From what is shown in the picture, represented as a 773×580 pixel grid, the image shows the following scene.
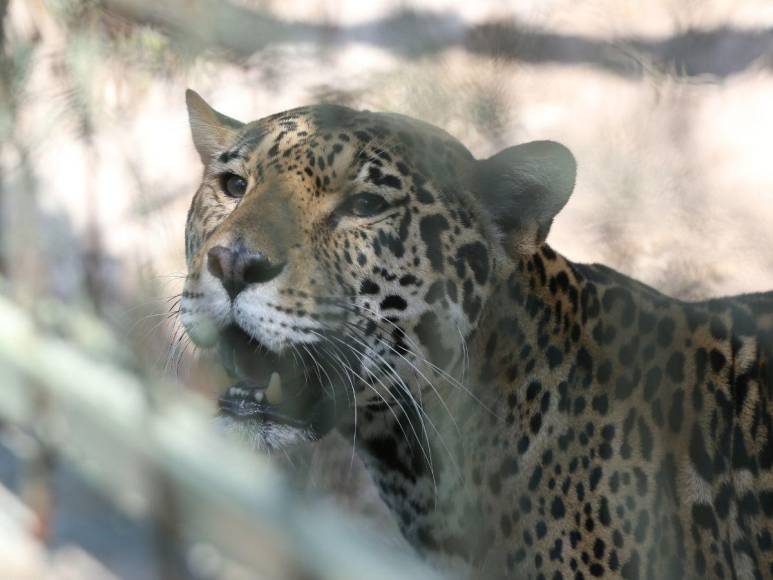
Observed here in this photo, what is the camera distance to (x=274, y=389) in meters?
2.98

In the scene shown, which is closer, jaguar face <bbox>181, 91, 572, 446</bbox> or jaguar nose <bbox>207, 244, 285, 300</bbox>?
jaguar nose <bbox>207, 244, 285, 300</bbox>

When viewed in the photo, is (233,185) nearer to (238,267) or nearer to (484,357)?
(238,267)

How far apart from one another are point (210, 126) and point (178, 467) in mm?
1689

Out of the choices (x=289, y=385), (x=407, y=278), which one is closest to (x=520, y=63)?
(x=407, y=278)

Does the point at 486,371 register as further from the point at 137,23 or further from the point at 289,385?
the point at 137,23

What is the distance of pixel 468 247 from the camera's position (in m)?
3.02

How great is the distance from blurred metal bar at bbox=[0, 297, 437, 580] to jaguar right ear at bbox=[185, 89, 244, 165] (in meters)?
0.95

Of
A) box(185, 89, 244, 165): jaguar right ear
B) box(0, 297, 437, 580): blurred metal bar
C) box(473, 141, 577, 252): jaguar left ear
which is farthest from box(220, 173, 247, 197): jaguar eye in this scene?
box(0, 297, 437, 580): blurred metal bar

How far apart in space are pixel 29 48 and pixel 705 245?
269 centimetres

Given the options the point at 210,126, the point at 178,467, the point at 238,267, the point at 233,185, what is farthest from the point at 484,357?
the point at 178,467

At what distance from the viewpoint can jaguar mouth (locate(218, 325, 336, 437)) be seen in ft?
9.39

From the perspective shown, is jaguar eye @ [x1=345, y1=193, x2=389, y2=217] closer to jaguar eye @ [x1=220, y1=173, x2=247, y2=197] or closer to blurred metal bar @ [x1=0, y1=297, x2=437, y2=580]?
jaguar eye @ [x1=220, y1=173, x2=247, y2=197]

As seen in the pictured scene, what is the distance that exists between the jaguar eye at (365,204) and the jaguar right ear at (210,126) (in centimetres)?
53

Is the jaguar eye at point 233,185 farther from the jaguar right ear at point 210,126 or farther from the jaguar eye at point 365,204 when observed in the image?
the jaguar eye at point 365,204
